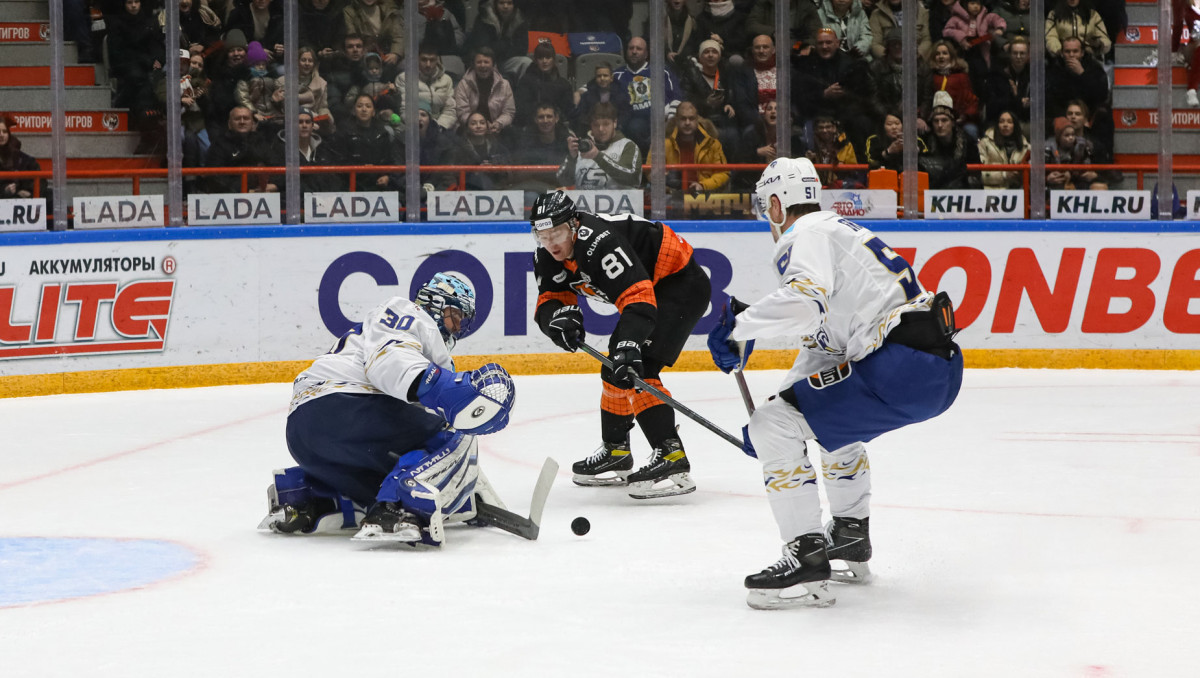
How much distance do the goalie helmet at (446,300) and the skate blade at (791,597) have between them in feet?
3.91

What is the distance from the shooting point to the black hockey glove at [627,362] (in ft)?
13.4

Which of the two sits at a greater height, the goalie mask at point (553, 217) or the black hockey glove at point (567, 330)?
the goalie mask at point (553, 217)

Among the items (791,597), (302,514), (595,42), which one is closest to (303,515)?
(302,514)

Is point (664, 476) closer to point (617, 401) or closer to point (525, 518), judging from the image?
point (617, 401)

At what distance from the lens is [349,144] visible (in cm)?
767

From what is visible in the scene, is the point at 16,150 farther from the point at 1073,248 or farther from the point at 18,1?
the point at 1073,248

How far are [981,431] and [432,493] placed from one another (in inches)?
116

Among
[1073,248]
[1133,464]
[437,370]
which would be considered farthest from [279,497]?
[1073,248]

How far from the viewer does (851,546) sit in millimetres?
3432

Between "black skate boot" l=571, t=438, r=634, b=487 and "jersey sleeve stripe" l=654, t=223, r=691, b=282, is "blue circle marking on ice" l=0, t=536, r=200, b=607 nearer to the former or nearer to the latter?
"black skate boot" l=571, t=438, r=634, b=487

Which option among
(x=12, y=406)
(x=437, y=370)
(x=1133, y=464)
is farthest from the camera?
(x=12, y=406)

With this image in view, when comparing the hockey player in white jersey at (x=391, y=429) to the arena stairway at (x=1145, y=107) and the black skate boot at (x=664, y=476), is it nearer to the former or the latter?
the black skate boot at (x=664, y=476)

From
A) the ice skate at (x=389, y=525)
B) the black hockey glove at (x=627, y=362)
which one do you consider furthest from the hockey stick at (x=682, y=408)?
the ice skate at (x=389, y=525)

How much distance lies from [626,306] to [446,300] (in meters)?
0.74
